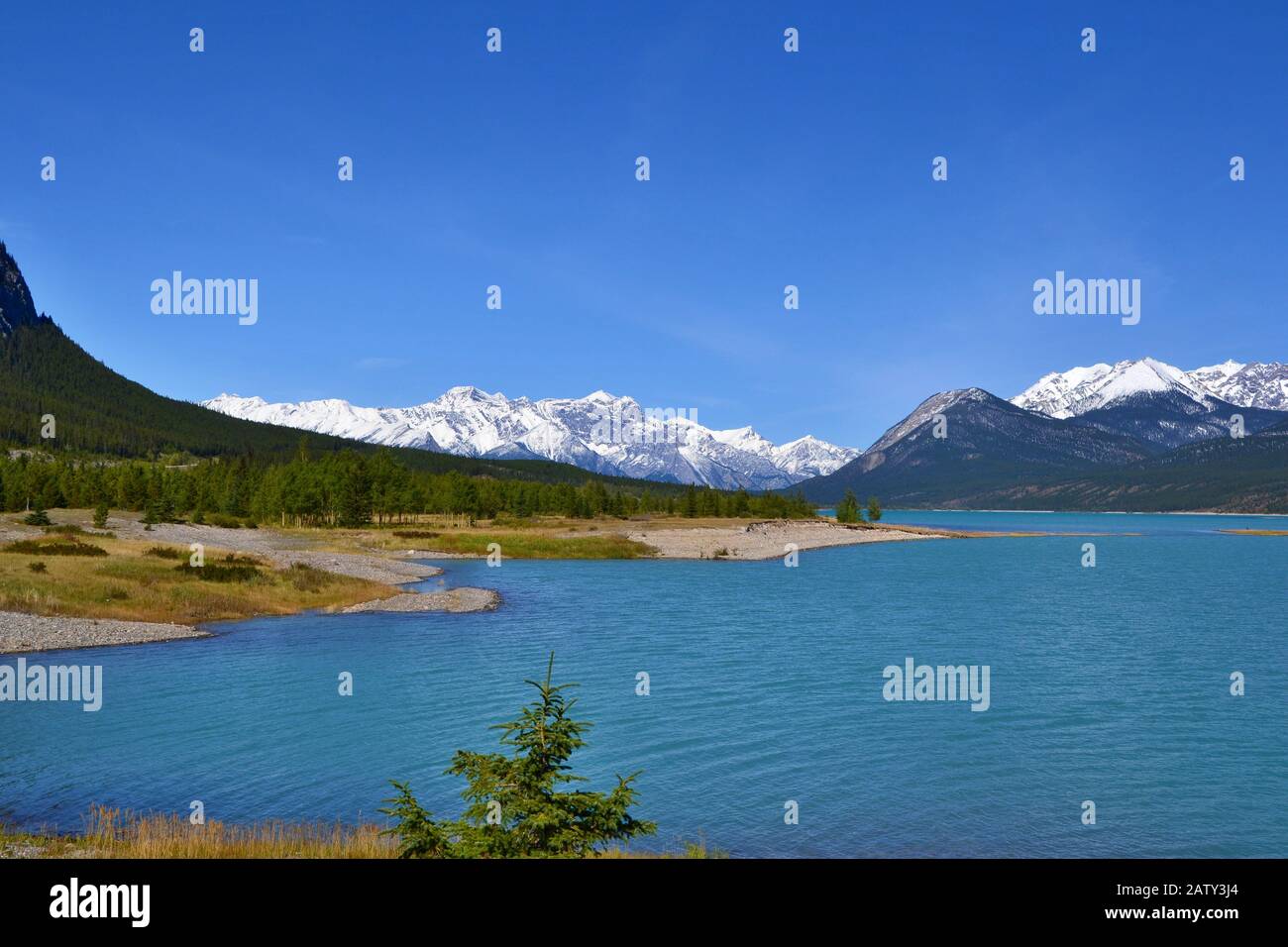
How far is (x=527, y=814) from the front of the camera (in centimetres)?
1558

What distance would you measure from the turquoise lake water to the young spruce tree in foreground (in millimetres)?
6521

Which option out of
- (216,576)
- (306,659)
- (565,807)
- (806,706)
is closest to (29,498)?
(216,576)

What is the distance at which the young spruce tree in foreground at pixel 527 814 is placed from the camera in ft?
49.4

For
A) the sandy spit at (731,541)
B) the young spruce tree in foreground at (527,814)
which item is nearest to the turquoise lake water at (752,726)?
the young spruce tree in foreground at (527,814)

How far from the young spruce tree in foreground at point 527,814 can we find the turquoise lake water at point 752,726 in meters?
6.52

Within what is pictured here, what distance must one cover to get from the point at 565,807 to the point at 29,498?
590 feet

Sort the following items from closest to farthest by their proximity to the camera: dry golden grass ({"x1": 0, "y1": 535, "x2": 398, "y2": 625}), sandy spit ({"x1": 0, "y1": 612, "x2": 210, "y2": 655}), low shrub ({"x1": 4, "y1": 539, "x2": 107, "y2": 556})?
sandy spit ({"x1": 0, "y1": 612, "x2": 210, "y2": 655})
dry golden grass ({"x1": 0, "y1": 535, "x2": 398, "y2": 625})
low shrub ({"x1": 4, "y1": 539, "x2": 107, "y2": 556})

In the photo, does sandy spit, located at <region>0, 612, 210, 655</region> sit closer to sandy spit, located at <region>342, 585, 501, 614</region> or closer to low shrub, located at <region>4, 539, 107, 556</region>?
sandy spit, located at <region>342, 585, 501, 614</region>

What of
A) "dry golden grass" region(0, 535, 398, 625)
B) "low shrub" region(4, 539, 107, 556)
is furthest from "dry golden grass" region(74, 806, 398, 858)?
"low shrub" region(4, 539, 107, 556)

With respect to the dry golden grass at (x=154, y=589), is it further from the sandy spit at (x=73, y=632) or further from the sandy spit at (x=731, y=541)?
the sandy spit at (x=731, y=541)

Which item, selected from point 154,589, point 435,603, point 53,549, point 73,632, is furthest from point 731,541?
point 73,632

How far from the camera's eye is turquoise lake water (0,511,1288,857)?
81.0ft

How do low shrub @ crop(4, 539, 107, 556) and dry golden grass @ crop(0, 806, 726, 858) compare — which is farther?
low shrub @ crop(4, 539, 107, 556)
